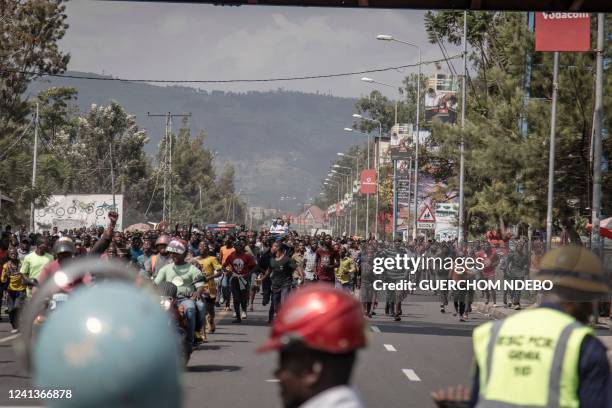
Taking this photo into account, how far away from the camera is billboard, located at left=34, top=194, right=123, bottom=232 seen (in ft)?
225

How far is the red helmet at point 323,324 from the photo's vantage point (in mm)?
3021

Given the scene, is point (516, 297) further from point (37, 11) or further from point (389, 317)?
point (37, 11)

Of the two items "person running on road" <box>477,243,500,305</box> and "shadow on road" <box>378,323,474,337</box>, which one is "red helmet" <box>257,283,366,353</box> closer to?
"shadow on road" <box>378,323,474,337</box>

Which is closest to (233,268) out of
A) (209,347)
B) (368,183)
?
(209,347)

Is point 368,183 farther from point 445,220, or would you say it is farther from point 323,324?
point 323,324

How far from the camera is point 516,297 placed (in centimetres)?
3148

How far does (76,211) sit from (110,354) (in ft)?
223

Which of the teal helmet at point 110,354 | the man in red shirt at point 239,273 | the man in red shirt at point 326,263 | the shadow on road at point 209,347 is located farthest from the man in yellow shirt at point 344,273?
the teal helmet at point 110,354

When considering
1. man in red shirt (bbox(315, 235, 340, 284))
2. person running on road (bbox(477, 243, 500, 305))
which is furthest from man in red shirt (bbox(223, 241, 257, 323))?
person running on road (bbox(477, 243, 500, 305))

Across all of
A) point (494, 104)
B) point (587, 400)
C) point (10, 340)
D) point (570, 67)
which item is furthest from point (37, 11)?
point (587, 400)

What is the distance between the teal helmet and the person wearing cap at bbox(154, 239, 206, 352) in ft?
41.7
